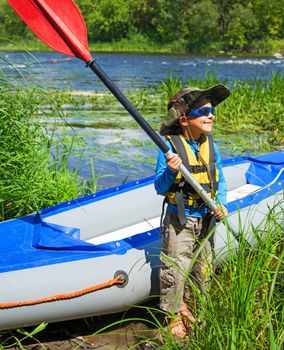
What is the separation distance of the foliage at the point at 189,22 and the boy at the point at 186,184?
40.5 meters

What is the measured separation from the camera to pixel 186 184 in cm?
287

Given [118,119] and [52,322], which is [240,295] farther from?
[118,119]

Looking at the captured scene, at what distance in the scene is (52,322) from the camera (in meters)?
2.85

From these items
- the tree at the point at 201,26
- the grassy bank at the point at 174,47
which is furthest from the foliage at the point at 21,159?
the tree at the point at 201,26

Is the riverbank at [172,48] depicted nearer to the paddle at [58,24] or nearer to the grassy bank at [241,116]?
the grassy bank at [241,116]

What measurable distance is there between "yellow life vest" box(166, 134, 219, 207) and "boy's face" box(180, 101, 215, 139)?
47 mm

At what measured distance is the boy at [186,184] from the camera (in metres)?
2.85

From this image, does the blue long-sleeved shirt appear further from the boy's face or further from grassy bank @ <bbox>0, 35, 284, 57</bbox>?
grassy bank @ <bbox>0, 35, 284, 57</bbox>

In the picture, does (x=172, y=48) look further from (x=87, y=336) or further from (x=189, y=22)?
(x=87, y=336)

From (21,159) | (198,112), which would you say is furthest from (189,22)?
(198,112)


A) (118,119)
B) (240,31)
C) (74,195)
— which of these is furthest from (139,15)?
(74,195)

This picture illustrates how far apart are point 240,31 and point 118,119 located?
35564 millimetres

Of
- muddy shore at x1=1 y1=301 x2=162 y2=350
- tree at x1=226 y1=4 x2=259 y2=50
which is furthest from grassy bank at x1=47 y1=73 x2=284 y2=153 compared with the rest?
tree at x1=226 y1=4 x2=259 y2=50

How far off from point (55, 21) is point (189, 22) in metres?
45.1
